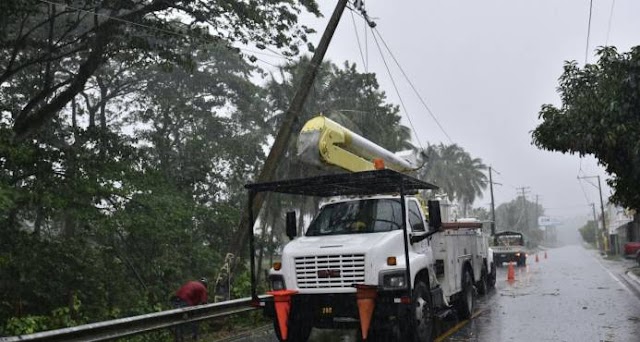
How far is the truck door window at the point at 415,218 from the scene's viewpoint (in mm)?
9109

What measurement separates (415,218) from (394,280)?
2071 mm

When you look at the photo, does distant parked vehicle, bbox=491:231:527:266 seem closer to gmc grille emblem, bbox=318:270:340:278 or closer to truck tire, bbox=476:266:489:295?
truck tire, bbox=476:266:489:295

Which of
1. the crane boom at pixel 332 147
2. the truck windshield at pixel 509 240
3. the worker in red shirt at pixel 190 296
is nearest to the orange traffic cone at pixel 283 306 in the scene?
the crane boom at pixel 332 147

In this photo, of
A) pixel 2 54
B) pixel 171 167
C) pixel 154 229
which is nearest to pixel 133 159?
pixel 154 229

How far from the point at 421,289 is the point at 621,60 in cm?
671

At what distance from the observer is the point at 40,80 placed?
16391 millimetres

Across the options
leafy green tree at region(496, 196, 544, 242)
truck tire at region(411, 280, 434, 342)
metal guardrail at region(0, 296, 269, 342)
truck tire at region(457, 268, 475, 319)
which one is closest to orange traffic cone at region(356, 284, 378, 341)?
truck tire at region(411, 280, 434, 342)

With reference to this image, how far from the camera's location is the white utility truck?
295 inches

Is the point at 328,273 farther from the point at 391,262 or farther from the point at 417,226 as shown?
the point at 417,226

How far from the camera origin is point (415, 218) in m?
9.35

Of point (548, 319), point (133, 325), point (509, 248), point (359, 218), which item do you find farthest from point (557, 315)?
point (509, 248)

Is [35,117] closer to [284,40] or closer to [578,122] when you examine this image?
[284,40]

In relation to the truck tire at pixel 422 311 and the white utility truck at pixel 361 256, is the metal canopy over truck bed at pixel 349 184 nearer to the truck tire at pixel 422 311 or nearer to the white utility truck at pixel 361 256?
the white utility truck at pixel 361 256

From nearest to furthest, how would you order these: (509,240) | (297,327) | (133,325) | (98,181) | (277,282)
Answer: (133,325) < (277,282) < (297,327) < (98,181) < (509,240)
